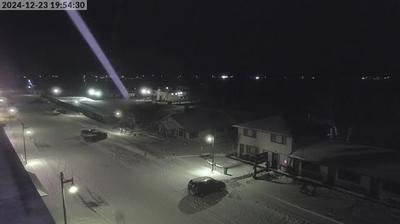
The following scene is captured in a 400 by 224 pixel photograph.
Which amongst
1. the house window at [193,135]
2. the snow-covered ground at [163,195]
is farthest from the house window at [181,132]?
the snow-covered ground at [163,195]

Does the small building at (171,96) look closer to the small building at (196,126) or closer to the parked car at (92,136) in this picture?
the small building at (196,126)

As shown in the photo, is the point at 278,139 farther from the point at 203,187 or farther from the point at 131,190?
the point at 131,190

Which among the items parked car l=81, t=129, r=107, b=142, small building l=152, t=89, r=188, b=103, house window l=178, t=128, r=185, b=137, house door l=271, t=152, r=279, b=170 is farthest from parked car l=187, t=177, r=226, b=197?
small building l=152, t=89, r=188, b=103

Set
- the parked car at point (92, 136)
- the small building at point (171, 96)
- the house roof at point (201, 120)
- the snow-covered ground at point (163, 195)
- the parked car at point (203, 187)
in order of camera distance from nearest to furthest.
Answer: the snow-covered ground at point (163, 195) → the parked car at point (203, 187) → the house roof at point (201, 120) → the parked car at point (92, 136) → the small building at point (171, 96)

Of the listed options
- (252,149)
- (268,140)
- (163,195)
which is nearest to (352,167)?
(268,140)

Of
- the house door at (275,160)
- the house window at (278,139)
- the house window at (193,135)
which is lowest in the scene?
the house door at (275,160)
